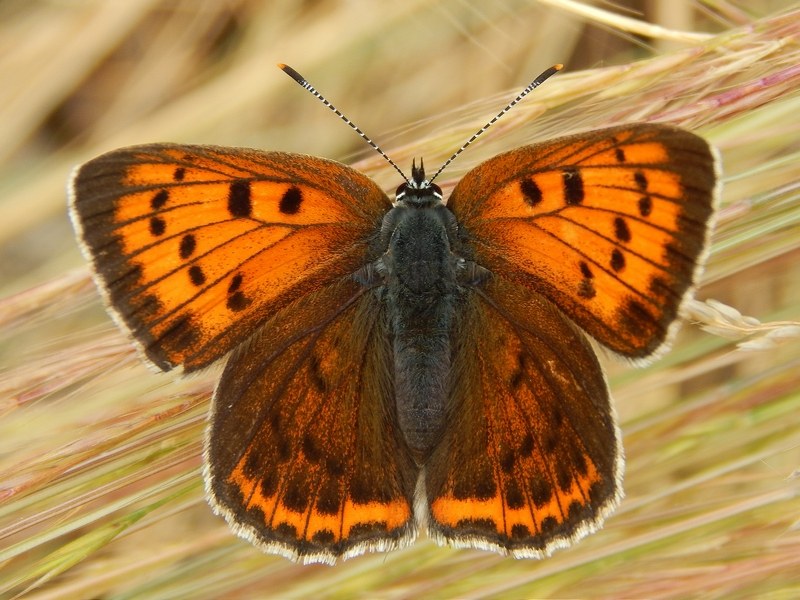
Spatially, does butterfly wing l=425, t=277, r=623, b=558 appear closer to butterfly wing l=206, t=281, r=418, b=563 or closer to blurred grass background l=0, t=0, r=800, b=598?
butterfly wing l=206, t=281, r=418, b=563

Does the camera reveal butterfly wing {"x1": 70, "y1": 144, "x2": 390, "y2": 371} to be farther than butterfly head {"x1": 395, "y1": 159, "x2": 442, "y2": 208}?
No

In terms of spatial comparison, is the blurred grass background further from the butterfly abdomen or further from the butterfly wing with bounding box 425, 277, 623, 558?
the butterfly wing with bounding box 425, 277, 623, 558

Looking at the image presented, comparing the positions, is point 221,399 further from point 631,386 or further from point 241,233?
point 631,386

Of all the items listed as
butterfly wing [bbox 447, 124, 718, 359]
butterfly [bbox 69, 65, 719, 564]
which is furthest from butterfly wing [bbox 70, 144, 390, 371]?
butterfly wing [bbox 447, 124, 718, 359]

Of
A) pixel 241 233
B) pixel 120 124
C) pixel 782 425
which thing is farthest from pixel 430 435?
pixel 120 124

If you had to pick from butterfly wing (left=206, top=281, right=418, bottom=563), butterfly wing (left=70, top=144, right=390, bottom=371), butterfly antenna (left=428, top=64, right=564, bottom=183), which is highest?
butterfly antenna (left=428, top=64, right=564, bottom=183)

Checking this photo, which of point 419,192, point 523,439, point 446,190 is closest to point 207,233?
point 419,192

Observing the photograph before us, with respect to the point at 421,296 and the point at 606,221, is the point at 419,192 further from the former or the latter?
the point at 606,221

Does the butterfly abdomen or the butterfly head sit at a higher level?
the butterfly head

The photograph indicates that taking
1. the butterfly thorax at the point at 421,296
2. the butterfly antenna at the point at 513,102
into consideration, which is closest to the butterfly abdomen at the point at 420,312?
the butterfly thorax at the point at 421,296
